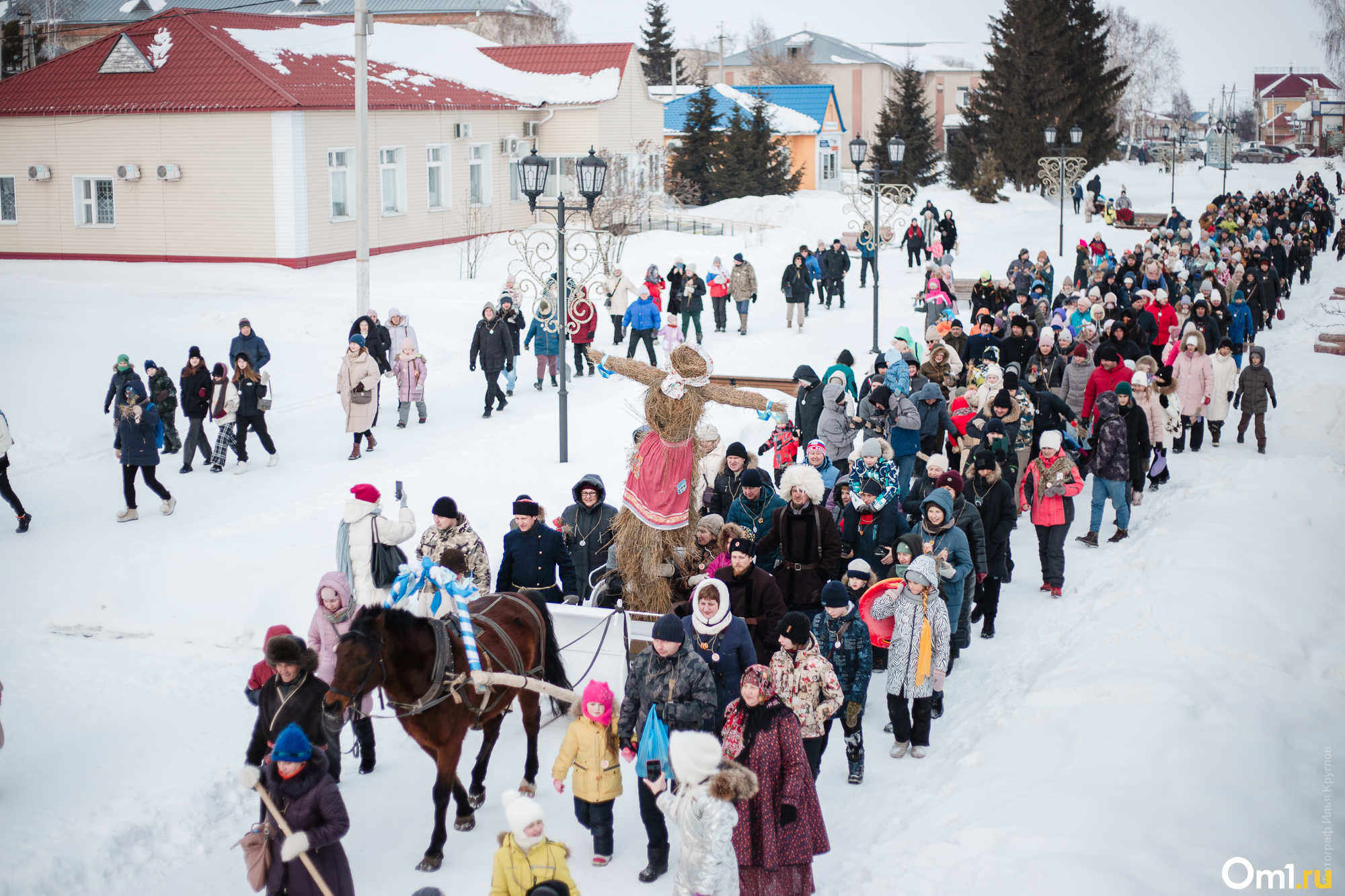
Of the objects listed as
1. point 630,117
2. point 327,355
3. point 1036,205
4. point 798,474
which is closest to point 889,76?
point 1036,205

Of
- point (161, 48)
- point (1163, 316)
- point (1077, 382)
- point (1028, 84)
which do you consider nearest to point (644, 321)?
point (1077, 382)

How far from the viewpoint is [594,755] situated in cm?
632

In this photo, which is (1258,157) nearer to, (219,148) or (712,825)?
(219,148)

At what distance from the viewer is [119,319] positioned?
20.0 m

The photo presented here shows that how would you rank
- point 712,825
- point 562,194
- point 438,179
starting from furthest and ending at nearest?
point 438,179 < point 562,194 < point 712,825

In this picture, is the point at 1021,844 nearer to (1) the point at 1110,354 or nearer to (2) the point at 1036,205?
(1) the point at 1110,354

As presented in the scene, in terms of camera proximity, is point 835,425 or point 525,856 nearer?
point 525,856

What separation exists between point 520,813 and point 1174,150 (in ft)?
164

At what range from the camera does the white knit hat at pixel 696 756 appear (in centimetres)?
521

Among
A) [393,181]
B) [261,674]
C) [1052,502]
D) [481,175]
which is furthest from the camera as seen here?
[481,175]

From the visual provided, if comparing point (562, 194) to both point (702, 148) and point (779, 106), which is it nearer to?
point (702, 148)

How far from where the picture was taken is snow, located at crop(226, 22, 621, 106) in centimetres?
2869

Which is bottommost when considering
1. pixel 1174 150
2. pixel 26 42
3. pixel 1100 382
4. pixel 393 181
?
pixel 1100 382

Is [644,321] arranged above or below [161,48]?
below
